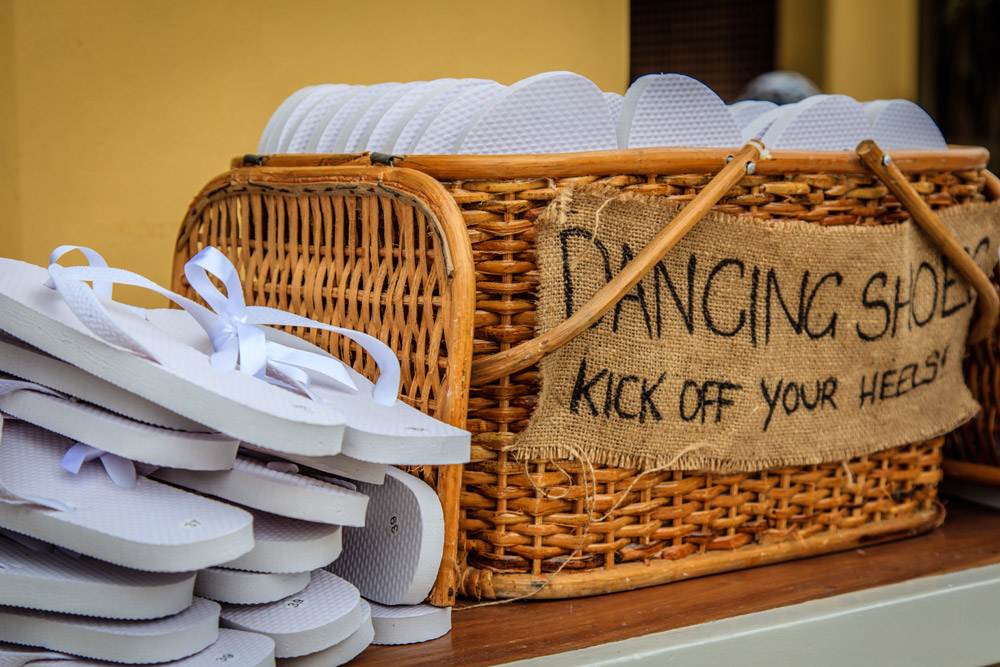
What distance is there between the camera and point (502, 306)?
72 centimetres

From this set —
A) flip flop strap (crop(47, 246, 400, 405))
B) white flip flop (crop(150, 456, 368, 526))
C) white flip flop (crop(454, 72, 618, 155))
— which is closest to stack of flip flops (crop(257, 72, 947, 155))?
white flip flop (crop(454, 72, 618, 155))

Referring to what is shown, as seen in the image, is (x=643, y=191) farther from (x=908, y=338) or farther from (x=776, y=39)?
(x=776, y=39)

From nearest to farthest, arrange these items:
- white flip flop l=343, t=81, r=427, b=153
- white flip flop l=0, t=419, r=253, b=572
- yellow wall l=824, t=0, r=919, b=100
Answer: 1. white flip flop l=0, t=419, r=253, b=572
2. white flip flop l=343, t=81, r=427, b=153
3. yellow wall l=824, t=0, r=919, b=100

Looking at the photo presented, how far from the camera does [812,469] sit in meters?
0.88

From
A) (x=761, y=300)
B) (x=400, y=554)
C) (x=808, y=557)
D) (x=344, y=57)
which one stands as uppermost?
(x=344, y=57)

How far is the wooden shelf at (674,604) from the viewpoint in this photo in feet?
2.26

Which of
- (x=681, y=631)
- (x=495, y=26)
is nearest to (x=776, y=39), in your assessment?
(x=495, y=26)

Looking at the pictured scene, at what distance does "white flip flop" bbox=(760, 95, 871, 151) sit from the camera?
33.6 inches

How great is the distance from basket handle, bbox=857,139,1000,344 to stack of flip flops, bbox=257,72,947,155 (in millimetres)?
50

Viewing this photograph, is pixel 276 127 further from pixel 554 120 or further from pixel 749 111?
pixel 749 111

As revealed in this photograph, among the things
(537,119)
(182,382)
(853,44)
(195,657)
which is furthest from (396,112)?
(853,44)

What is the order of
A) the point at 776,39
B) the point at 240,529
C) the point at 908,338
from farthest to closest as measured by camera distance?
the point at 776,39 < the point at 908,338 < the point at 240,529

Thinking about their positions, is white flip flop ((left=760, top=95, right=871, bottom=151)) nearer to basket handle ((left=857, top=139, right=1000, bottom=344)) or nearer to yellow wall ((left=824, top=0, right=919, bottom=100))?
basket handle ((left=857, top=139, right=1000, bottom=344))

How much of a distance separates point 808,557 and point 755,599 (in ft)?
0.45
